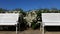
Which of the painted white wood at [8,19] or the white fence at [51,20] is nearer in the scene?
the white fence at [51,20]

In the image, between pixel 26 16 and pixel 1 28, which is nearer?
pixel 1 28

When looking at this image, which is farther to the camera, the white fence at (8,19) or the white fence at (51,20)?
the white fence at (8,19)

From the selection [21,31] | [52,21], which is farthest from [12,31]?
[52,21]

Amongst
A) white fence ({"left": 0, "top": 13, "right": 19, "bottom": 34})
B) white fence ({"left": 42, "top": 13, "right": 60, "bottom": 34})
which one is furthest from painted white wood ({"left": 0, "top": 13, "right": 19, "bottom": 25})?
white fence ({"left": 42, "top": 13, "right": 60, "bottom": 34})

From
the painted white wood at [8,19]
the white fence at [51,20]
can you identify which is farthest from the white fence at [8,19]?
the white fence at [51,20]

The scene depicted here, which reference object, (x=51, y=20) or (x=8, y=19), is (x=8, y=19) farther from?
(x=51, y=20)

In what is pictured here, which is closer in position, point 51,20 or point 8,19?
point 51,20

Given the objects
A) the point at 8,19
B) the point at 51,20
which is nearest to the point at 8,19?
the point at 8,19

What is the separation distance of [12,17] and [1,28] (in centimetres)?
251

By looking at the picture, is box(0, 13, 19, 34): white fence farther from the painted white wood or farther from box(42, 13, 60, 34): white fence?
box(42, 13, 60, 34): white fence

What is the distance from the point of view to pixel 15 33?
25.8 meters

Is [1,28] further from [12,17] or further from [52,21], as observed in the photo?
[52,21]

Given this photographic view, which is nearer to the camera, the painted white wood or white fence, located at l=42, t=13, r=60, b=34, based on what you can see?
white fence, located at l=42, t=13, r=60, b=34

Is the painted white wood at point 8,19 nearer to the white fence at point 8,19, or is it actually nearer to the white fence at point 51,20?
the white fence at point 8,19
